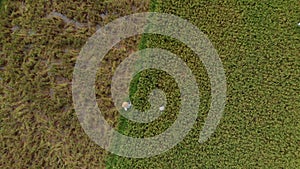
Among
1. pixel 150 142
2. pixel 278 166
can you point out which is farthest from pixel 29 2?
pixel 278 166

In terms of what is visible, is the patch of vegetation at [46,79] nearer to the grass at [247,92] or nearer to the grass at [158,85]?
the grass at [158,85]

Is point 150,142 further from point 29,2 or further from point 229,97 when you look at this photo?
point 29,2

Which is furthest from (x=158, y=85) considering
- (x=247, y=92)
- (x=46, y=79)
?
(x=46, y=79)

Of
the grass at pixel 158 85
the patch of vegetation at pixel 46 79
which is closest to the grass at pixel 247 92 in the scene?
the grass at pixel 158 85

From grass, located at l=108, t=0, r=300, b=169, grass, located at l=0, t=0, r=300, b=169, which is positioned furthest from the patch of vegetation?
grass, located at l=108, t=0, r=300, b=169

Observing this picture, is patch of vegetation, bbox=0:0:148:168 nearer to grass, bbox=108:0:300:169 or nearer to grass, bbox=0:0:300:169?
grass, bbox=0:0:300:169

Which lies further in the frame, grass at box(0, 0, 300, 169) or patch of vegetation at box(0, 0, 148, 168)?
patch of vegetation at box(0, 0, 148, 168)

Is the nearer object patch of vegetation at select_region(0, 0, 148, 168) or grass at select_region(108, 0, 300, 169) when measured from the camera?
grass at select_region(108, 0, 300, 169)

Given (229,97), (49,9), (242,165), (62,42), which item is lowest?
(242,165)
